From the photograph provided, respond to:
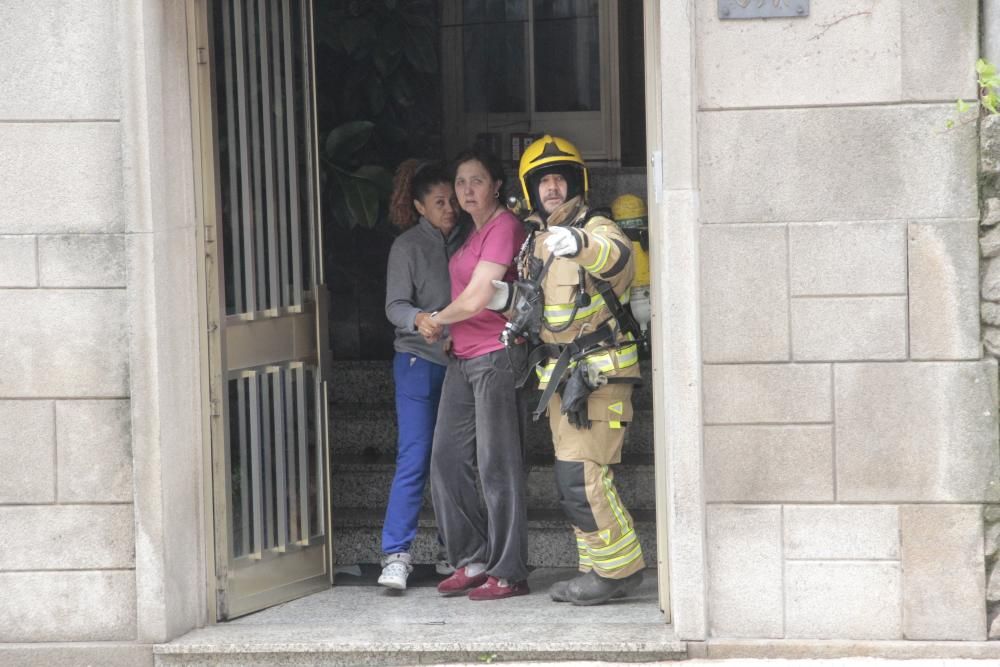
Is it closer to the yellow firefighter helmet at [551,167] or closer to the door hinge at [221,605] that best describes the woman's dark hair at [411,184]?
the yellow firefighter helmet at [551,167]

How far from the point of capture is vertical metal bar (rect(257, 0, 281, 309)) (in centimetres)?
612

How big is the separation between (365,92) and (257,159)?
6.67 feet

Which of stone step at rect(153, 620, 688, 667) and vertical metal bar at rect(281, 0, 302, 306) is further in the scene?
vertical metal bar at rect(281, 0, 302, 306)

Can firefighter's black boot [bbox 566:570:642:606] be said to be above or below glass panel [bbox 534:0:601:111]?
below

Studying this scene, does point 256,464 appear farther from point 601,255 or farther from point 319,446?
point 601,255

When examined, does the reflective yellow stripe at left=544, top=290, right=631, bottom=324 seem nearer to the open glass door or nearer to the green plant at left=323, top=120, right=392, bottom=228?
the open glass door

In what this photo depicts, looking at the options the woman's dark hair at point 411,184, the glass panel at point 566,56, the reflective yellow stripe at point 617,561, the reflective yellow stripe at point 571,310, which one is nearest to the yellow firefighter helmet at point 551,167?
the reflective yellow stripe at point 571,310

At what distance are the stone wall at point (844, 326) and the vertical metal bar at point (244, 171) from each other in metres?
1.98

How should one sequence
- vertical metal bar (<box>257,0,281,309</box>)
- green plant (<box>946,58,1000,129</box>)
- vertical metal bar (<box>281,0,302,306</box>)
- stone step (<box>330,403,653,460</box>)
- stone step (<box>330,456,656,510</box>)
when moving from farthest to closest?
stone step (<box>330,403,653,460</box>)
stone step (<box>330,456,656,510</box>)
vertical metal bar (<box>281,0,302,306</box>)
vertical metal bar (<box>257,0,281,309</box>)
green plant (<box>946,58,1000,129</box>)

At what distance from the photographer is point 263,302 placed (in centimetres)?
614

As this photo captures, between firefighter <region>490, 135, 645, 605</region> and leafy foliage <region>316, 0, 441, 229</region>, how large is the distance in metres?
1.76

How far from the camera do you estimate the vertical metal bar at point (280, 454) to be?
245 inches

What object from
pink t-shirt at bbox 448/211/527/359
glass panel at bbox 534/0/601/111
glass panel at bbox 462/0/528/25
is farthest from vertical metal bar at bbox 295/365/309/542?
glass panel at bbox 462/0/528/25

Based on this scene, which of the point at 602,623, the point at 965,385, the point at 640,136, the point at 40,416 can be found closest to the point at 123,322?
the point at 40,416
